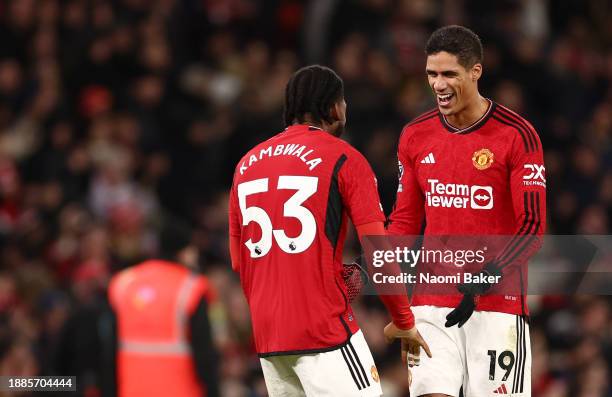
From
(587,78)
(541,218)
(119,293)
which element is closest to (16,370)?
(119,293)

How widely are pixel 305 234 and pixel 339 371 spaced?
2.16 feet

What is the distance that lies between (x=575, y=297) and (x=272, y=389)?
7.55 metres

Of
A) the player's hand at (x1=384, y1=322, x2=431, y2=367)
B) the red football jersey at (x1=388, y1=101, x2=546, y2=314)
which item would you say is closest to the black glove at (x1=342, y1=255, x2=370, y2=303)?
the player's hand at (x1=384, y1=322, x2=431, y2=367)

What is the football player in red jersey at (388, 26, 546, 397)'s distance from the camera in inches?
259

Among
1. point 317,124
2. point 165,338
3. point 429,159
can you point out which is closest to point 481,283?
point 429,159

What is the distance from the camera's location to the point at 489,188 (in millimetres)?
6672

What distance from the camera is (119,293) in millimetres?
7922

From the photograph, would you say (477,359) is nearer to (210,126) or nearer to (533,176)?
(533,176)

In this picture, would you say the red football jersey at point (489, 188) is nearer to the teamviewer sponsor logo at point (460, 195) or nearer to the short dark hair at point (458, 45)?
the teamviewer sponsor logo at point (460, 195)

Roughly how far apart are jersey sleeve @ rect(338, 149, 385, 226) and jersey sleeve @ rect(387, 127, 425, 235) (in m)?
0.81

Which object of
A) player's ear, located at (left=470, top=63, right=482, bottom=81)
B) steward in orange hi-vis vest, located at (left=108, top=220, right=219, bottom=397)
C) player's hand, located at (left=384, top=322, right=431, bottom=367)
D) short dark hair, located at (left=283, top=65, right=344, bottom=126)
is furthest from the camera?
steward in orange hi-vis vest, located at (left=108, top=220, right=219, bottom=397)

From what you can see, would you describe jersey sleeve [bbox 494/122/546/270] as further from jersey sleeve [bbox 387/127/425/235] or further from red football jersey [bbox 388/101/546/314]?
jersey sleeve [bbox 387/127/425/235]

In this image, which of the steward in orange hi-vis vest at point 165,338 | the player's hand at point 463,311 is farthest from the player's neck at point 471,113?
the steward in orange hi-vis vest at point 165,338

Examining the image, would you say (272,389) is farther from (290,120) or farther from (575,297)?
(575,297)
